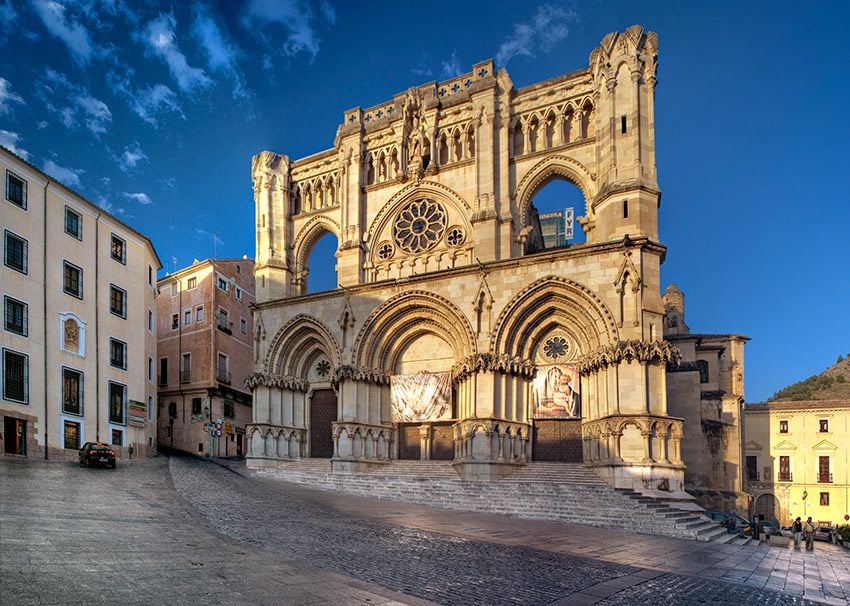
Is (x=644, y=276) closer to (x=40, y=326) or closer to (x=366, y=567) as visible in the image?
(x=366, y=567)

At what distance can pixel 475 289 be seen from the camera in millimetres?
26547

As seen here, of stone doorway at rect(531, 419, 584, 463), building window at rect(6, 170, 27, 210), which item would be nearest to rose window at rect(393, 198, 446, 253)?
stone doorway at rect(531, 419, 584, 463)

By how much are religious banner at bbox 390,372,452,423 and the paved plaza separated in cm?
813

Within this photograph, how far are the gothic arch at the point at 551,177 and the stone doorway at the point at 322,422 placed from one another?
500 inches

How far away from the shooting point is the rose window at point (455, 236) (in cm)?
2952

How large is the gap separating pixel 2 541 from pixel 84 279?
24.4 meters

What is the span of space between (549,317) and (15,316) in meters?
22.5

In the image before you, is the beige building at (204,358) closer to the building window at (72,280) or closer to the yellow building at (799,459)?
the building window at (72,280)

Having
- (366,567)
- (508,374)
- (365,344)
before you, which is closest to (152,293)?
(365,344)

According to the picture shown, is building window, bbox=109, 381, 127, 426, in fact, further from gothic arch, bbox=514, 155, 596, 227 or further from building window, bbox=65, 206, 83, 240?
gothic arch, bbox=514, 155, 596, 227

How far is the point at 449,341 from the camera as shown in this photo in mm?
27984

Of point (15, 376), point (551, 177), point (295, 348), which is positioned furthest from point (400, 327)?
point (15, 376)

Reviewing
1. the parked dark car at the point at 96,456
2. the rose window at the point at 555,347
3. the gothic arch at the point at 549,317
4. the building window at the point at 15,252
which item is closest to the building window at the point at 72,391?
the parked dark car at the point at 96,456

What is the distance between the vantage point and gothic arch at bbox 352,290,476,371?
2755 centimetres
